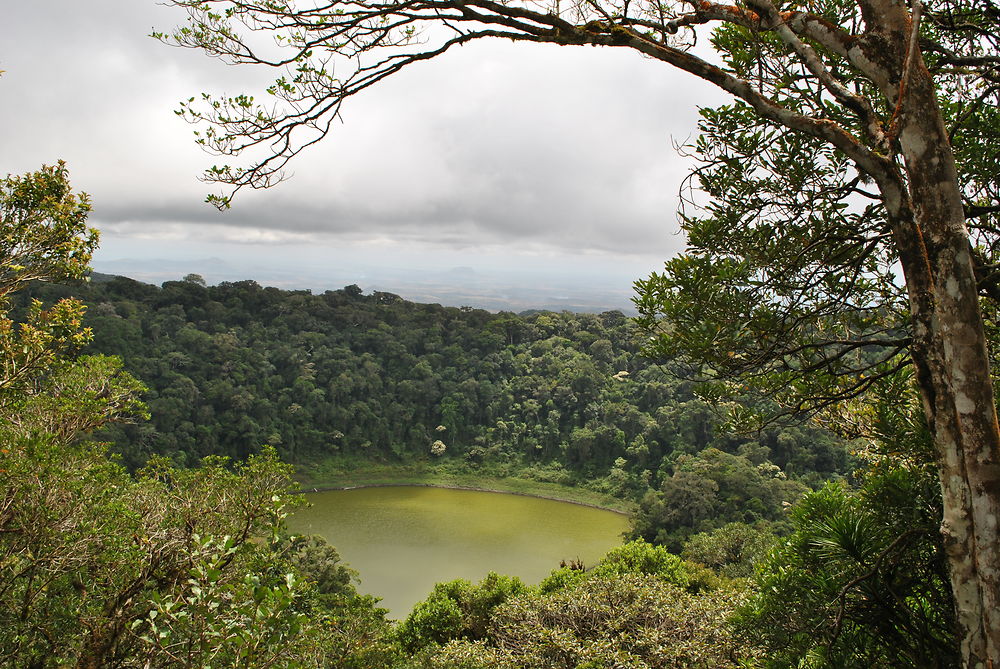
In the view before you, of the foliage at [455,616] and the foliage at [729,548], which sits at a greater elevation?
the foliage at [455,616]

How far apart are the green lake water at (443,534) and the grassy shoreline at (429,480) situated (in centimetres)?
64

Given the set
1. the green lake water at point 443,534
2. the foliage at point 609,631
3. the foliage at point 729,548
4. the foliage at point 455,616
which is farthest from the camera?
the green lake water at point 443,534

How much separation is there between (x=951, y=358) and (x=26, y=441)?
4674 mm

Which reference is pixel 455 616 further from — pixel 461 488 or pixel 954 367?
pixel 461 488

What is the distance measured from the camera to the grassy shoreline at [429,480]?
2664 cm

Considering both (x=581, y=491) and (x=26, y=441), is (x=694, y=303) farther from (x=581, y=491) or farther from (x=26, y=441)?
(x=581, y=491)

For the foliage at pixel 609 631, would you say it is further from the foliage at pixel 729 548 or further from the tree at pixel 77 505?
the foliage at pixel 729 548

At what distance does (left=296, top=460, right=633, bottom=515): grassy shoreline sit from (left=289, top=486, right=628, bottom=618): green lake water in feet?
2.10

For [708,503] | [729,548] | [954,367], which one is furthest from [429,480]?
[954,367]

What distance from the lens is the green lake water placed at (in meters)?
17.1

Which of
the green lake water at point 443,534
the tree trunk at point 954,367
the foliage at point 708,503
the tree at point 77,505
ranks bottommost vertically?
the green lake water at point 443,534

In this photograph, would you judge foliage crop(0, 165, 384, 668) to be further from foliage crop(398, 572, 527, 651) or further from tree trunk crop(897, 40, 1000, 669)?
foliage crop(398, 572, 527, 651)

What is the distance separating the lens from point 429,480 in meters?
28.8

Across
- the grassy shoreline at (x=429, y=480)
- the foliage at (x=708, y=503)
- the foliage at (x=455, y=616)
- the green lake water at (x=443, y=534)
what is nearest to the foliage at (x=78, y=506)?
the foliage at (x=455, y=616)
